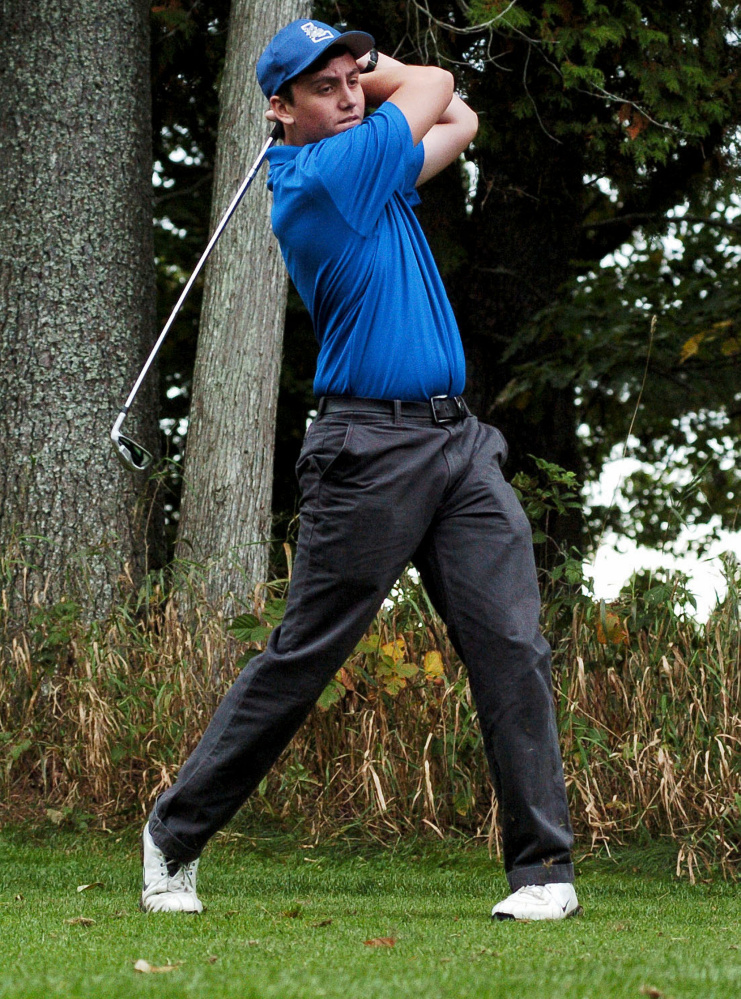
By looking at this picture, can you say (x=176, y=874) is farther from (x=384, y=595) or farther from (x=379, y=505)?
(x=379, y=505)

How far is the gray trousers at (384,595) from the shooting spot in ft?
10.4

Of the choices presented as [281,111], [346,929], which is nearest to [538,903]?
[346,929]

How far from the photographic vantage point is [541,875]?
3164 millimetres

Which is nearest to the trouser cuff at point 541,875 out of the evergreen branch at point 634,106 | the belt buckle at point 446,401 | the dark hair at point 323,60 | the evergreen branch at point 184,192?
the belt buckle at point 446,401

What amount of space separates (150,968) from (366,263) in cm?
168

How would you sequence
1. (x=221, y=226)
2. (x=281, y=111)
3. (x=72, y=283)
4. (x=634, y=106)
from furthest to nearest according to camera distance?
(x=634, y=106) → (x=72, y=283) → (x=221, y=226) → (x=281, y=111)

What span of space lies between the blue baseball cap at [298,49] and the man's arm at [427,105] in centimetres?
14

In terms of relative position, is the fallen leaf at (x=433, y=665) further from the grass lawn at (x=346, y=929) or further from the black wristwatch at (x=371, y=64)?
the black wristwatch at (x=371, y=64)

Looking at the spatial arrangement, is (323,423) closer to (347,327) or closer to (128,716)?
(347,327)

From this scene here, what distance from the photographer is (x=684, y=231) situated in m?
11.3

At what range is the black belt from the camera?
10.5 feet

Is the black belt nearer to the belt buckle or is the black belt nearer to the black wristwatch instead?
the belt buckle

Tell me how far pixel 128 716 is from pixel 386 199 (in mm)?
2381

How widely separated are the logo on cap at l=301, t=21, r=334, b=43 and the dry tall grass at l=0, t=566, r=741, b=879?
208cm
